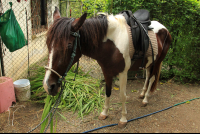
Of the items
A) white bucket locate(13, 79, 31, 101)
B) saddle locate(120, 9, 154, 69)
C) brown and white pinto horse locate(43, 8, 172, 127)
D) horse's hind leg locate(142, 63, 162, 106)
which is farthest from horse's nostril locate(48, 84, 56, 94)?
horse's hind leg locate(142, 63, 162, 106)

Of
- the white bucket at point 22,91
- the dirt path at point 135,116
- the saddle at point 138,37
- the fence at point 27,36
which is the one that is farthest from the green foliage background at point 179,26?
the white bucket at point 22,91

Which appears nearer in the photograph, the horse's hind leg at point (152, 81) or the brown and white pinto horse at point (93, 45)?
the brown and white pinto horse at point (93, 45)

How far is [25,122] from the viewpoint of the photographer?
2414mm

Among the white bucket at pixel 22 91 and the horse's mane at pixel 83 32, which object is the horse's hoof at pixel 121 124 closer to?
the horse's mane at pixel 83 32

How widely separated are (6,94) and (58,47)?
6.40ft

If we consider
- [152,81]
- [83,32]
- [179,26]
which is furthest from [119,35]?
[179,26]

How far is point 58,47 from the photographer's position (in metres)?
1.44

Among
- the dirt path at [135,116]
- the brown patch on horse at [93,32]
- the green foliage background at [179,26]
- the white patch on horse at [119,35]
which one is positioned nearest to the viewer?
the brown patch on horse at [93,32]

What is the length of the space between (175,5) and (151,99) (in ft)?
9.28

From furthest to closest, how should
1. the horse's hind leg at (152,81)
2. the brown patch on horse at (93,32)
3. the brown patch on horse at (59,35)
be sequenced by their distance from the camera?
the horse's hind leg at (152,81) < the brown patch on horse at (93,32) < the brown patch on horse at (59,35)

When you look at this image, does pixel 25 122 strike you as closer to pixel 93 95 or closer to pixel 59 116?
pixel 59 116

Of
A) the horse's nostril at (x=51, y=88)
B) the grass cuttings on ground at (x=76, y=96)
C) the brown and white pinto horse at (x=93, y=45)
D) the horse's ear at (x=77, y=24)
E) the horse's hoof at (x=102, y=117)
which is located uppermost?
the horse's ear at (x=77, y=24)

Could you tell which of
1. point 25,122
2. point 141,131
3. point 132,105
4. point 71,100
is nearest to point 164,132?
point 141,131

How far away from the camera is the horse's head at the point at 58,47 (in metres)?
1.44
